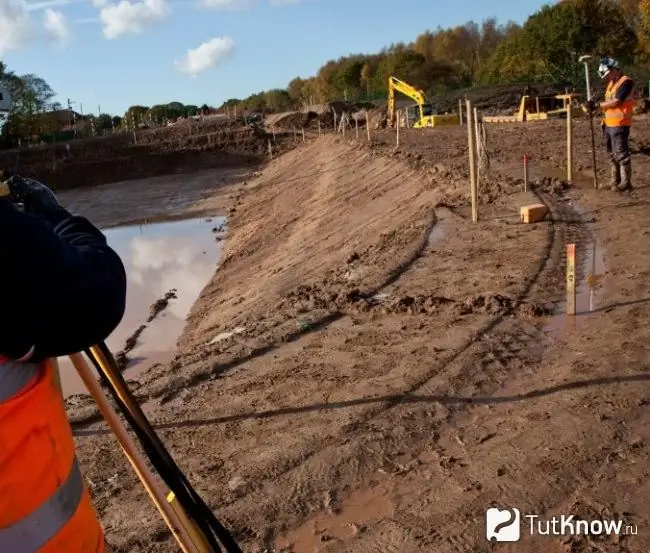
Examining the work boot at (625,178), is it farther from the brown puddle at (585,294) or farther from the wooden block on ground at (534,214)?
the brown puddle at (585,294)

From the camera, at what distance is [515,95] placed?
41594 mm

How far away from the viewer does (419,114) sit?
32375 millimetres

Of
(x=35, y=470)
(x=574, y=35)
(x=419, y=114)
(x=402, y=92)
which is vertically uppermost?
(x=574, y=35)

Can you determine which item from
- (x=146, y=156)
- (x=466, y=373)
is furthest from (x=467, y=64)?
(x=466, y=373)

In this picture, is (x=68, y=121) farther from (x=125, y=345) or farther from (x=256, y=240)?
(x=125, y=345)

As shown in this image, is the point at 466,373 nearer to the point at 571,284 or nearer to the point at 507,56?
the point at 571,284

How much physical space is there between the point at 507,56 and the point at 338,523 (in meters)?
55.2

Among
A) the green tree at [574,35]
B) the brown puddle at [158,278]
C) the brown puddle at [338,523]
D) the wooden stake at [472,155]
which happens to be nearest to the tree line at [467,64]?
the green tree at [574,35]

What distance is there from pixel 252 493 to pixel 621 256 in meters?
5.30

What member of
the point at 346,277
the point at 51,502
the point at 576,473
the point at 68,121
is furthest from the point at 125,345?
the point at 68,121

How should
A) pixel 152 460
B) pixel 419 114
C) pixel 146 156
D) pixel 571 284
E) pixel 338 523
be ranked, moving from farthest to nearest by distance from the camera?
1. pixel 146 156
2. pixel 419 114
3. pixel 571 284
4. pixel 338 523
5. pixel 152 460

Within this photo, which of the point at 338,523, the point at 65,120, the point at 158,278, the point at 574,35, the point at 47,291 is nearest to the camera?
the point at 47,291

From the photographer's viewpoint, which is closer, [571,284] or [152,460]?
[152,460]

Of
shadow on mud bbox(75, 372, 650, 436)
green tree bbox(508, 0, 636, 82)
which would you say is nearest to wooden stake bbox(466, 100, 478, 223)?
shadow on mud bbox(75, 372, 650, 436)
